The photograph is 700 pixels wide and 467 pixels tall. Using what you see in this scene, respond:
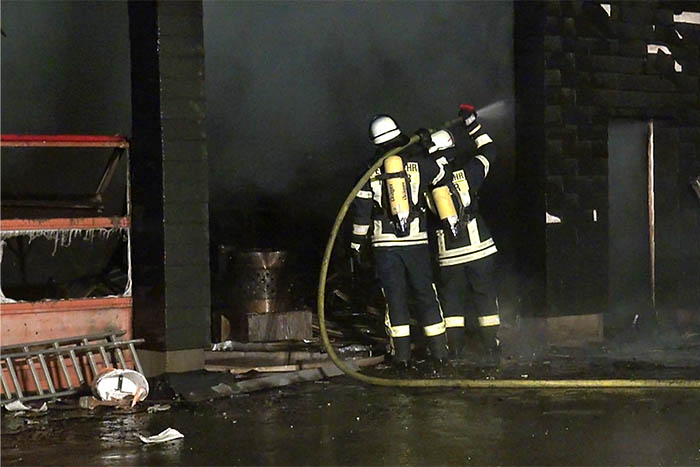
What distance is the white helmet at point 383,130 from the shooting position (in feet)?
30.7

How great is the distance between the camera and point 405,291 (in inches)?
372

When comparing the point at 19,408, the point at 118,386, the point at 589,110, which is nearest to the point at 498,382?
the point at 118,386

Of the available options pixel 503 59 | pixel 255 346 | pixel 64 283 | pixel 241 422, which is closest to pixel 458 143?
pixel 503 59

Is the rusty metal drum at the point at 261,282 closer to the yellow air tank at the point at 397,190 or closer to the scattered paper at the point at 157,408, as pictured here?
the yellow air tank at the point at 397,190

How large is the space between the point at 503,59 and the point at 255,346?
4.03m

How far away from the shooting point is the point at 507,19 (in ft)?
36.4

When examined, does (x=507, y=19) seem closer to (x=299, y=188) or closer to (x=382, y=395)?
(x=299, y=188)

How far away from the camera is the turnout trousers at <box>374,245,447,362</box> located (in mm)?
9375

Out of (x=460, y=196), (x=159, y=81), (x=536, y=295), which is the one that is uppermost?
(x=159, y=81)

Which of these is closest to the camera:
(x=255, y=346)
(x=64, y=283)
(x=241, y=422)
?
(x=241, y=422)

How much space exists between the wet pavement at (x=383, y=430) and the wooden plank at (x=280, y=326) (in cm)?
128

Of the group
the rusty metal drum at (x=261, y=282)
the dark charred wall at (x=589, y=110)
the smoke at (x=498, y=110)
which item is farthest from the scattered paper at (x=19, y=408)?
the smoke at (x=498, y=110)

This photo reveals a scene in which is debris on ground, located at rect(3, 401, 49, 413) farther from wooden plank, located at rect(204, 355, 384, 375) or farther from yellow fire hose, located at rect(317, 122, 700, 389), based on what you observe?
yellow fire hose, located at rect(317, 122, 700, 389)

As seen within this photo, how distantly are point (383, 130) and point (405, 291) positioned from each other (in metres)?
1.40
